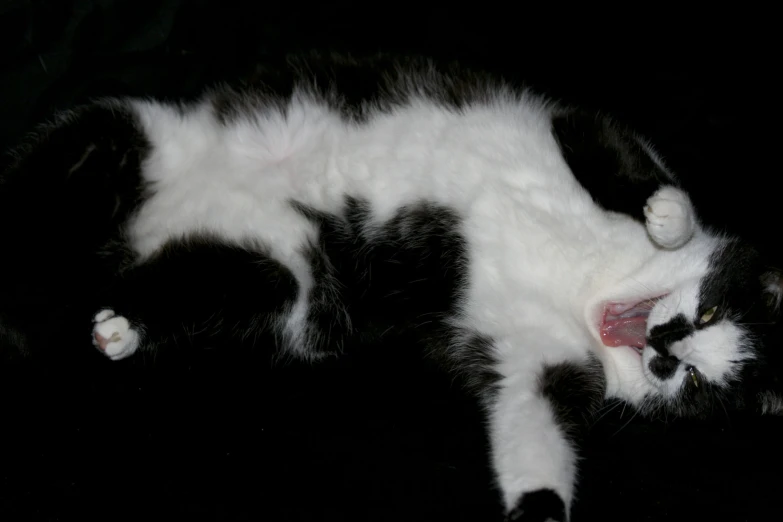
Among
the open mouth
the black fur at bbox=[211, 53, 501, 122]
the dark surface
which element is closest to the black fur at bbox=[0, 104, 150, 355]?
the dark surface

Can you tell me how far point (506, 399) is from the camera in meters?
1.93

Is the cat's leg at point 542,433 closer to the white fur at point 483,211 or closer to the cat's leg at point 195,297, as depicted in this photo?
the white fur at point 483,211

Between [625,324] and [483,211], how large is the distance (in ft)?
1.83

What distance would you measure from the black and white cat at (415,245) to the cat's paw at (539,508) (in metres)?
0.02

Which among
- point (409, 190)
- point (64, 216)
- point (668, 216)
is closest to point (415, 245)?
point (409, 190)

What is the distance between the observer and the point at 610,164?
78.7 inches

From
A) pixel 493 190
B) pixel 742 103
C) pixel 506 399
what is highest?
pixel 742 103

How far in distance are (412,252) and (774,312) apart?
1.05 m

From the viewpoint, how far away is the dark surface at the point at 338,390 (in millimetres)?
1773

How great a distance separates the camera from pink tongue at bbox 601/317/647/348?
203 centimetres

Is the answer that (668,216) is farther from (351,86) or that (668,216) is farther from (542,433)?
(351,86)

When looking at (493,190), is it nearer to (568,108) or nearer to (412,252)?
(412,252)

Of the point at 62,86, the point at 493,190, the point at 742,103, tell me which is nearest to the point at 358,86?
the point at 493,190

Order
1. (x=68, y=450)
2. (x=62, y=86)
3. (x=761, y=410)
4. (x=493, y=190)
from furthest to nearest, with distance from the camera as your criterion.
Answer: (x=62, y=86)
(x=493, y=190)
(x=761, y=410)
(x=68, y=450)
